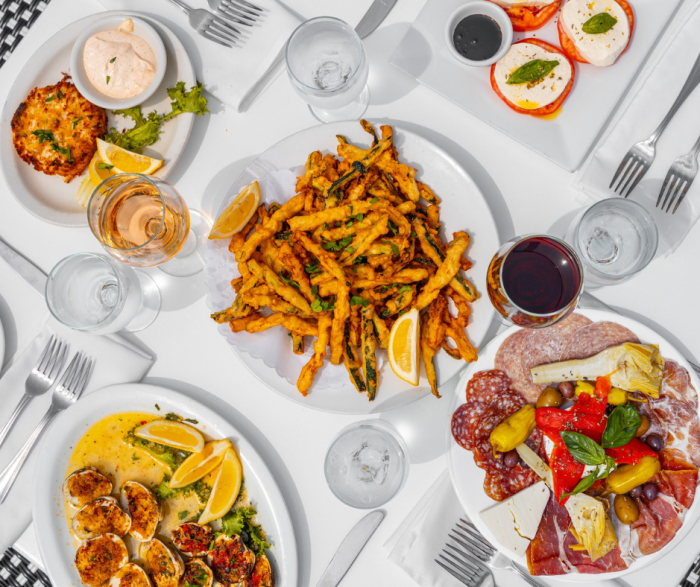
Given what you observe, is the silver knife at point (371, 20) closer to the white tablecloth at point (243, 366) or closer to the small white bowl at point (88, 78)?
the white tablecloth at point (243, 366)

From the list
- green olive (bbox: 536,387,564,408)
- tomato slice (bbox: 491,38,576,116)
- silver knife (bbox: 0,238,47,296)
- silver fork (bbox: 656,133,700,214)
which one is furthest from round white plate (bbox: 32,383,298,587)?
silver fork (bbox: 656,133,700,214)

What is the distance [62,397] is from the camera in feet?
6.92

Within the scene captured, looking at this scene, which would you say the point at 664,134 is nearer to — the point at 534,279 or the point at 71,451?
the point at 534,279

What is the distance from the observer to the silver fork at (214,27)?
2.01 m

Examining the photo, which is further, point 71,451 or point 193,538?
point 71,451

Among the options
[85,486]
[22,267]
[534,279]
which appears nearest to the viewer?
[534,279]

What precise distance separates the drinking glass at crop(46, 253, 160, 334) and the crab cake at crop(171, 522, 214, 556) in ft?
2.70

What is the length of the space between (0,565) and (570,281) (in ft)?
8.69

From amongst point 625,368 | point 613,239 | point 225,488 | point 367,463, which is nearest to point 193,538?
point 225,488

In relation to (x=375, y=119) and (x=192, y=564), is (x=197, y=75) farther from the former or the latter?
(x=192, y=564)

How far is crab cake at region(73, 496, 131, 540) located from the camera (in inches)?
79.7

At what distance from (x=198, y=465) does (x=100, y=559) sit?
0.57 meters

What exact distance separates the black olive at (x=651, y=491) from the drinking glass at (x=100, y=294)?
194 cm

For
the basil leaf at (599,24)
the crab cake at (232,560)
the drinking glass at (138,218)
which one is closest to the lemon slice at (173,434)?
the crab cake at (232,560)
